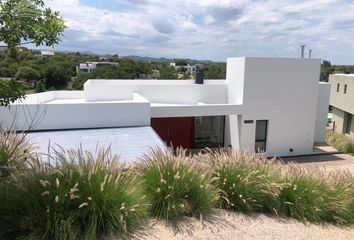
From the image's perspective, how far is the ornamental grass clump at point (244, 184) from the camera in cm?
526

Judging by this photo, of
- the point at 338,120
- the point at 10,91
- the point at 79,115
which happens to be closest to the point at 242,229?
the point at 10,91

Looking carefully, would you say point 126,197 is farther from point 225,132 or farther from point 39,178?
point 225,132

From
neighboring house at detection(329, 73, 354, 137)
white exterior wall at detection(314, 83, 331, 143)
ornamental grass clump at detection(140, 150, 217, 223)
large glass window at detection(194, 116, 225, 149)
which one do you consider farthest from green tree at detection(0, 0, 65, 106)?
neighboring house at detection(329, 73, 354, 137)

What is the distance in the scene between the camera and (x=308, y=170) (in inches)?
244

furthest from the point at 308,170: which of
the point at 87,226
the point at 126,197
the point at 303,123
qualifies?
the point at 303,123

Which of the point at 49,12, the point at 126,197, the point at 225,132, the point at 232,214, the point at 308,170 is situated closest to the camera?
the point at 49,12

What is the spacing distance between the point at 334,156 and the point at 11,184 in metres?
20.5

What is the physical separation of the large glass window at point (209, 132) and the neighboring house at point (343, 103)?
18.1 meters

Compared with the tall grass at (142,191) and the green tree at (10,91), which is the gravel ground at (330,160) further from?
the green tree at (10,91)

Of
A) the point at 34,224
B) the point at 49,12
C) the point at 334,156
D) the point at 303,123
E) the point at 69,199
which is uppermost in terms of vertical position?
the point at 49,12

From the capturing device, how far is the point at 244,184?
5.29 metres

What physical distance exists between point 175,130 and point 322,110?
11.1m

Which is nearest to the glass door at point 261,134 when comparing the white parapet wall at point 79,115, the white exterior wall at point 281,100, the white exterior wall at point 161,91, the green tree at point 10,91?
the white exterior wall at point 281,100

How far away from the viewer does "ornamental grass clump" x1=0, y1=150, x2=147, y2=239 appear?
3660 mm
